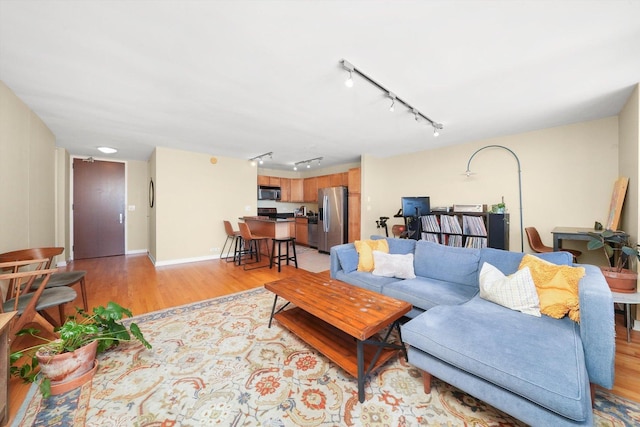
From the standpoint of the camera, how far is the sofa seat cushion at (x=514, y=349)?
1.04 meters

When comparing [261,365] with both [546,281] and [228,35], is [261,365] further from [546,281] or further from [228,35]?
[228,35]

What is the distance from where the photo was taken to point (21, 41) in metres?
1.66

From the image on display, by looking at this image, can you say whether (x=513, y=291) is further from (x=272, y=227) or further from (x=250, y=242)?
(x=250, y=242)

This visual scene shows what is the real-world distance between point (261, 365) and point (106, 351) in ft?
4.44

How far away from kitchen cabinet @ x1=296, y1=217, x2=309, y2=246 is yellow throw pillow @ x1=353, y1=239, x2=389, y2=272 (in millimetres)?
4132

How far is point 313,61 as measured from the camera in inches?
75.2

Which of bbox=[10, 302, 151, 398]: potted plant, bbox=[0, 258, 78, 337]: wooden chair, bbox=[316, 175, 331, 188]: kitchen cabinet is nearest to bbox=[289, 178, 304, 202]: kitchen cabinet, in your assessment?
bbox=[316, 175, 331, 188]: kitchen cabinet

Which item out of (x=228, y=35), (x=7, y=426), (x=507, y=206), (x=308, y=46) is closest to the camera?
(x=7, y=426)

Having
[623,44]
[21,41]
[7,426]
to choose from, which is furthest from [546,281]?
[21,41]

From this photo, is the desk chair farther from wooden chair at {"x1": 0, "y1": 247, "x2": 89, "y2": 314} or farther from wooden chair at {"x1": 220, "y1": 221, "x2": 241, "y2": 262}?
wooden chair at {"x1": 220, "y1": 221, "x2": 241, "y2": 262}

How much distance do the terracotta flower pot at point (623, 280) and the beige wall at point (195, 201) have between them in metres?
6.05

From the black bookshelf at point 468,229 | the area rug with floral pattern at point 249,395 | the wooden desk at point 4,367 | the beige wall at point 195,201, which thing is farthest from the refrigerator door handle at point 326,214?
the wooden desk at point 4,367

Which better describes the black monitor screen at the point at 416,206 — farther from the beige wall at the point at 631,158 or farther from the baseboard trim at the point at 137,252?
the baseboard trim at the point at 137,252

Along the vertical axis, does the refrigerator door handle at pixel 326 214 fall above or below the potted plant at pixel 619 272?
above
